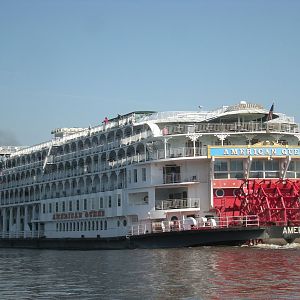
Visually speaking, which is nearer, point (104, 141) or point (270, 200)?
point (270, 200)

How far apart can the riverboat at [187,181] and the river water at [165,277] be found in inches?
271

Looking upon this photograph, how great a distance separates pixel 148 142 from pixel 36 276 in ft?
65.4

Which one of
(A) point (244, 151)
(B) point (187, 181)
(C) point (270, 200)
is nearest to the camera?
(C) point (270, 200)

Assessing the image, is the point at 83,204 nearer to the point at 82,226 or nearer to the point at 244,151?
the point at 82,226

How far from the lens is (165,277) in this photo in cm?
2283

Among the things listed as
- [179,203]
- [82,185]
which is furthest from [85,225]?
[179,203]

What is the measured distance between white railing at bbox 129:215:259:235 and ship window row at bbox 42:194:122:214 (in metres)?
2.97

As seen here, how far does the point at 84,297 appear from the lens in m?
18.8

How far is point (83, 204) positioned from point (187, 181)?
36.3ft

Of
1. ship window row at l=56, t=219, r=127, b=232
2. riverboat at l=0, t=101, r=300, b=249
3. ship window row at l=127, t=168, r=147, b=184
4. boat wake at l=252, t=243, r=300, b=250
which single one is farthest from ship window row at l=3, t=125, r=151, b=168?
boat wake at l=252, t=243, r=300, b=250

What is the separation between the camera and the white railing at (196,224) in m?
38.2

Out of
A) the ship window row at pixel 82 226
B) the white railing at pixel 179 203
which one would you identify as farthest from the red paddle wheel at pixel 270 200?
the ship window row at pixel 82 226

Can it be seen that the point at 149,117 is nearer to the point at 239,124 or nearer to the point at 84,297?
the point at 239,124

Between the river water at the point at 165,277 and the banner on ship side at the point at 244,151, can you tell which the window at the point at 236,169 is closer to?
the banner on ship side at the point at 244,151
